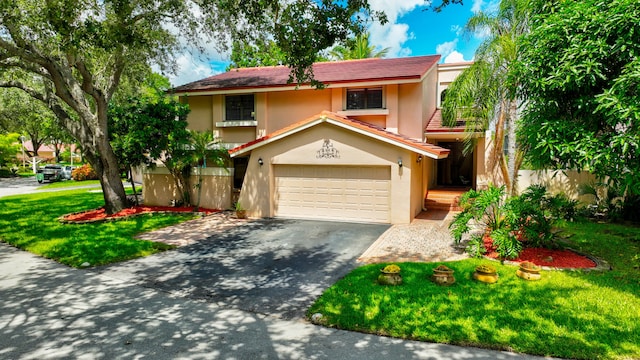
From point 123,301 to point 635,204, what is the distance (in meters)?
15.6

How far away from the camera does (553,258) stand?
843 centimetres

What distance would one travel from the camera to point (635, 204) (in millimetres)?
12648

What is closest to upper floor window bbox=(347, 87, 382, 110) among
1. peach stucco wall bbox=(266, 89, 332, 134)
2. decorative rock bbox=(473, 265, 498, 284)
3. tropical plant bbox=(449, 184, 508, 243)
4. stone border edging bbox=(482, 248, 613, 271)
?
peach stucco wall bbox=(266, 89, 332, 134)

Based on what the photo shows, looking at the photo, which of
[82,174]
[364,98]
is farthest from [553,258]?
[82,174]

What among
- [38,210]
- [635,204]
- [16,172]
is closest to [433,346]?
[635,204]

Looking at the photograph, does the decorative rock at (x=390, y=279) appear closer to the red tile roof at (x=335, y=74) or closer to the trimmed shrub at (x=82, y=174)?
the red tile roof at (x=335, y=74)

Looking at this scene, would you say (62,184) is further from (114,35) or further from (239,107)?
(114,35)

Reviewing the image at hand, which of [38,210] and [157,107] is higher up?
[157,107]

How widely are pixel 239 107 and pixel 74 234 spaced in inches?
349

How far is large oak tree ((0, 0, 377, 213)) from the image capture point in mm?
9398

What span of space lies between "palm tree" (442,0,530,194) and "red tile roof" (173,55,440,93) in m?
2.10

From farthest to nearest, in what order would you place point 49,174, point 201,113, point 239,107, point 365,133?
point 49,174
point 201,113
point 239,107
point 365,133

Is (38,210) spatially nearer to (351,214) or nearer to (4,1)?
(4,1)

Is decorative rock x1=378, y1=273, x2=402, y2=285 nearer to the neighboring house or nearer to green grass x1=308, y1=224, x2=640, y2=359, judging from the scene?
green grass x1=308, y1=224, x2=640, y2=359
